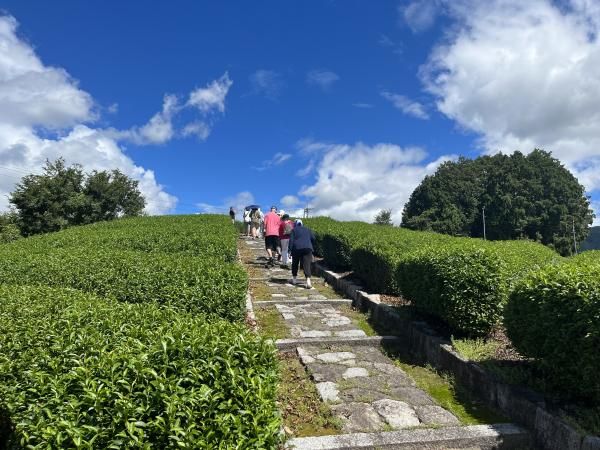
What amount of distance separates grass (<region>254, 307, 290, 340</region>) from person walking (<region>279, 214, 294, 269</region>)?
479 cm

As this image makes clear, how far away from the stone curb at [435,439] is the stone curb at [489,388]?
0.19 m

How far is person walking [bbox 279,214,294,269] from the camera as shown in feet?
43.0

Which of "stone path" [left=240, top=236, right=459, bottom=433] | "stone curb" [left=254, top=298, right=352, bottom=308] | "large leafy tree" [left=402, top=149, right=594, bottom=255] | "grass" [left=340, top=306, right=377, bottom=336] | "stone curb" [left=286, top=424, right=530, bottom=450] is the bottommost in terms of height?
"stone curb" [left=286, top=424, right=530, bottom=450]

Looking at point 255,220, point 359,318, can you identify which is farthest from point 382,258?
point 255,220

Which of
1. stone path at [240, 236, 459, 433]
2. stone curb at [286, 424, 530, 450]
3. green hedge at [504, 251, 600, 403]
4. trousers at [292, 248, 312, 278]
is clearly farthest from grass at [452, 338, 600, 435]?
trousers at [292, 248, 312, 278]

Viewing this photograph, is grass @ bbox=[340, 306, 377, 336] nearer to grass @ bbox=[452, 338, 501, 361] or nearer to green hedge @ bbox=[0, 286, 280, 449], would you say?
grass @ bbox=[452, 338, 501, 361]

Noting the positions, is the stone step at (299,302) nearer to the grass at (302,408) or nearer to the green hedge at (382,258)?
the green hedge at (382,258)

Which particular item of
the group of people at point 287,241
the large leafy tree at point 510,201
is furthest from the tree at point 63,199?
the large leafy tree at point 510,201

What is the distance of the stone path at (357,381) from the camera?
14.2ft

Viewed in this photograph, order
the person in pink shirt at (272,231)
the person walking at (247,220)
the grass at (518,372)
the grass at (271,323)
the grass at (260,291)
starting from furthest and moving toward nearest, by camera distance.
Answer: the person walking at (247,220)
the person in pink shirt at (272,231)
the grass at (260,291)
the grass at (271,323)
the grass at (518,372)

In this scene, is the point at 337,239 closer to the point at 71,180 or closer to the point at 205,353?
the point at 205,353

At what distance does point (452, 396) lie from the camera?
4.93 m

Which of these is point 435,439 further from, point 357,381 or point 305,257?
point 305,257

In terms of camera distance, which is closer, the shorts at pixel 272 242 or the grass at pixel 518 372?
the grass at pixel 518 372
